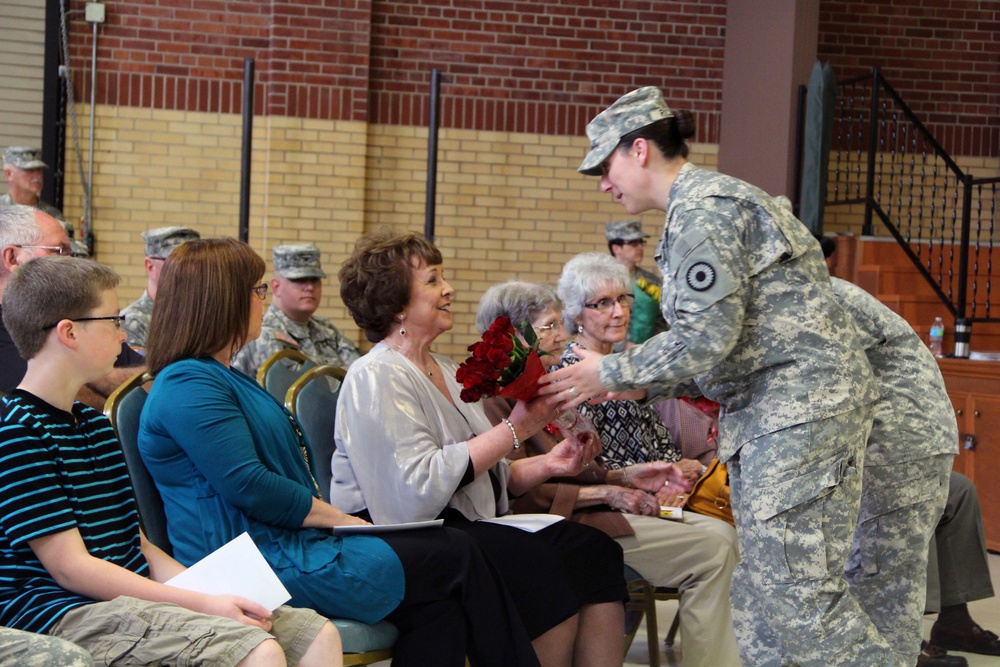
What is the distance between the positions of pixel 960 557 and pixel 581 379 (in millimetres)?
2245

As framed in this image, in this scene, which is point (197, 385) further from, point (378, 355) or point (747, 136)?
point (747, 136)

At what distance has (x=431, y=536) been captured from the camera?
2744 mm

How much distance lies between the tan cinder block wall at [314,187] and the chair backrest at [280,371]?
363 centimetres

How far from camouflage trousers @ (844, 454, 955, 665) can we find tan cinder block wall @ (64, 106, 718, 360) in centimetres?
520

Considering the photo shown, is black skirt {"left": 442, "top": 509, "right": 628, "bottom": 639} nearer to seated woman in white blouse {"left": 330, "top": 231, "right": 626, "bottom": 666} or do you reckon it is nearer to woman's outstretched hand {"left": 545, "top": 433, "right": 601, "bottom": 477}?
seated woman in white blouse {"left": 330, "top": 231, "right": 626, "bottom": 666}

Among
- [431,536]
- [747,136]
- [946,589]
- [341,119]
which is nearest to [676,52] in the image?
[747,136]

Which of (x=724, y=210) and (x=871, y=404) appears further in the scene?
(x=871, y=404)

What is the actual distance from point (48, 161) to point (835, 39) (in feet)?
19.0

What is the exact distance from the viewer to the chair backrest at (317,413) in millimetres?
3309

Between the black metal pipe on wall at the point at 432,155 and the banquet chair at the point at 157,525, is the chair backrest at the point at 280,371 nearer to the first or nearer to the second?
the banquet chair at the point at 157,525

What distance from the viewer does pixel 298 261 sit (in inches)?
229

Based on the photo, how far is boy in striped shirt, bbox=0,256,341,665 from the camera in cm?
207

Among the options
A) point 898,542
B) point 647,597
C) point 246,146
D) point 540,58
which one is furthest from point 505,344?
point 540,58

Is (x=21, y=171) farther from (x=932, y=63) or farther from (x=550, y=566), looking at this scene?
(x=932, y=63)
